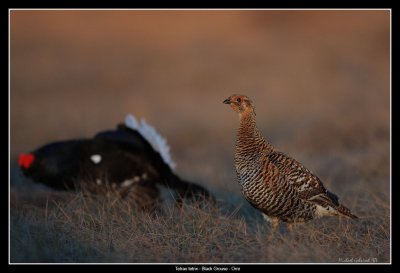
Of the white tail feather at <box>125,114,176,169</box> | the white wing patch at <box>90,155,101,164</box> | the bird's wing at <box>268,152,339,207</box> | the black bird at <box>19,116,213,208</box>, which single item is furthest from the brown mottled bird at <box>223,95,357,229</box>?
the white wing patch at <box>90,155,101,164</box>

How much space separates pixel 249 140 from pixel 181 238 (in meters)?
1.00

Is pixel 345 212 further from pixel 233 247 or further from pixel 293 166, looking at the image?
pixel 233 247

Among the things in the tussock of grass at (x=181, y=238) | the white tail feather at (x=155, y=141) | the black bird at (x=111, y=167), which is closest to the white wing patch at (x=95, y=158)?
the black bird at (x=111, y=167)

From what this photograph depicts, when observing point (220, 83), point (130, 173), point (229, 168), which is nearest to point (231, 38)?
point (220, 83)

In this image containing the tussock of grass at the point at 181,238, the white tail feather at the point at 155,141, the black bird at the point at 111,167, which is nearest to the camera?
the tussock of grass at the point at 181,238

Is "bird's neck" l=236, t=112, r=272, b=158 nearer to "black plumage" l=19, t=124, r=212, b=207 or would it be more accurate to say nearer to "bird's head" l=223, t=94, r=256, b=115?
"bird's head" l=223, t=94, r=256, b=115

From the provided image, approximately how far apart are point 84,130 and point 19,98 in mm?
4327

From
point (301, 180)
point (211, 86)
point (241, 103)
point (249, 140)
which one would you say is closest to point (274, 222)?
point (301, 180)

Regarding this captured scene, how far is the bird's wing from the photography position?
16.5 feet

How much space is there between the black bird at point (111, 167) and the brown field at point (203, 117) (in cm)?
27

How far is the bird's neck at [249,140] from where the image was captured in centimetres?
511

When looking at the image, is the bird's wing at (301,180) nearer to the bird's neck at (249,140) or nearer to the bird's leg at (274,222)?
the bird's neck at (249,140)

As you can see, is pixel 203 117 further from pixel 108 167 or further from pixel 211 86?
pixel 108 167

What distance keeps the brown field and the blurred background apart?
4cm
